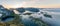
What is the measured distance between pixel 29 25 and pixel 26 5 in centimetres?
18

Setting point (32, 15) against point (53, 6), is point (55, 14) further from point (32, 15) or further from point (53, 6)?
point (32, 15)

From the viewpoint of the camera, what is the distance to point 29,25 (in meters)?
0.91

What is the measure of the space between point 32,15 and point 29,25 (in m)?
0.09

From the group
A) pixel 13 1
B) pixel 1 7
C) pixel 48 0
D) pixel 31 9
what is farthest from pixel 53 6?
pixel 1 7

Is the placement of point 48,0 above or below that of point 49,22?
above

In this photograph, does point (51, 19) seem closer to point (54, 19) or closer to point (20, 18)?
point (54, 19)

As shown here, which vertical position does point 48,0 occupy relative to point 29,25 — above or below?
above

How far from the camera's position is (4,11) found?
3.04 feet

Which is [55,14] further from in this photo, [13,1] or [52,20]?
[13,1]

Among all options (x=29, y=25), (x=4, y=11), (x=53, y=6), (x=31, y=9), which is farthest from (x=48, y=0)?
(x=4, y=11)

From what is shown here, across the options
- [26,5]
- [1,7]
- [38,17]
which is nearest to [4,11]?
[1,7]

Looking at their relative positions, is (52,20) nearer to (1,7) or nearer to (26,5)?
(26,5)

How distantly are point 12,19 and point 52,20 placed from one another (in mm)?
341

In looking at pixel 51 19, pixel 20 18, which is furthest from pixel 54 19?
pixel 20 18
